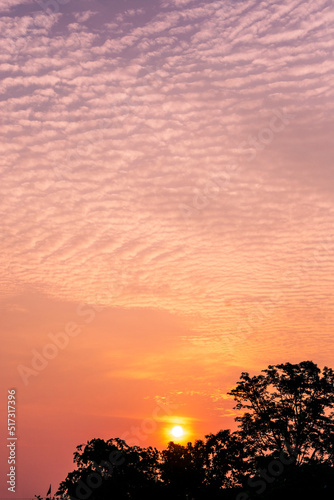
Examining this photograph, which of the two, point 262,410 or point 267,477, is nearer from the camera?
point 267,477

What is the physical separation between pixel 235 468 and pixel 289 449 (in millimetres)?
5318

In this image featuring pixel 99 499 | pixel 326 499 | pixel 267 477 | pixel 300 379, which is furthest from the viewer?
pixel 300 379

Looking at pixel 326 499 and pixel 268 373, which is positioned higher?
pixel 268 373

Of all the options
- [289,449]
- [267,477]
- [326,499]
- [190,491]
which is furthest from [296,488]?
[190,491]

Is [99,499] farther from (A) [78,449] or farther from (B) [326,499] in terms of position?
(B) [326,499]

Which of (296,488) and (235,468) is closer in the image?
(296,488)

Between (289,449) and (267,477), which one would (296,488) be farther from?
(289,449)

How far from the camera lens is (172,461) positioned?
164 ft

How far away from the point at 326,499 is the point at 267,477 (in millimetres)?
12324

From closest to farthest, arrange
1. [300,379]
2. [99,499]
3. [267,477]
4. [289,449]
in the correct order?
[267,477] < [99,499] < [289,449] < [300,379]

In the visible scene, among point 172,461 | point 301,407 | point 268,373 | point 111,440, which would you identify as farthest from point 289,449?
point 111,440

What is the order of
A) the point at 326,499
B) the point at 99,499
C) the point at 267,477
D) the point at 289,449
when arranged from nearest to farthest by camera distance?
the point at 326,499 → the point at 267,477 → the point at 99,499 → the point at 289,449

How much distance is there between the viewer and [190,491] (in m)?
47.6

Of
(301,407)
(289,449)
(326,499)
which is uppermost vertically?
(301,407)
